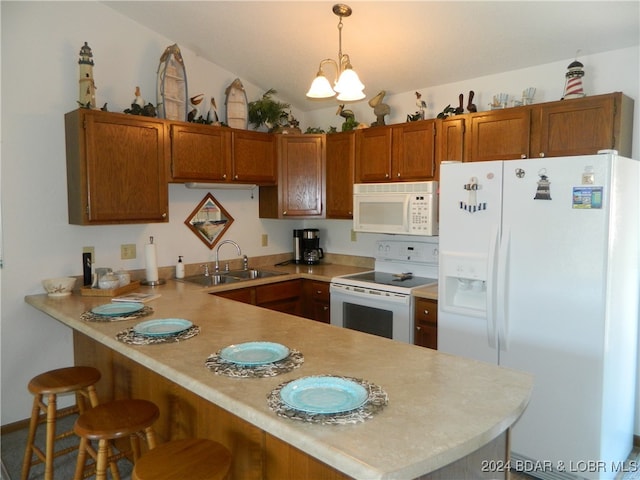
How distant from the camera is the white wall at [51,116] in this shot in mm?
2930

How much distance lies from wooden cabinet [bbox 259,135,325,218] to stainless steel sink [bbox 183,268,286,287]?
540mm

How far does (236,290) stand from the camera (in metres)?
3.56

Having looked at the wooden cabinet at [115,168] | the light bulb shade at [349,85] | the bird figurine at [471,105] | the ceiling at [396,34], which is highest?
the ceiling at [396,34]

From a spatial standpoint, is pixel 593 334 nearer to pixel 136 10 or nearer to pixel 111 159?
pixel 111 159

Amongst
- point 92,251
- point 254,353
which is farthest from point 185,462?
point 92,251

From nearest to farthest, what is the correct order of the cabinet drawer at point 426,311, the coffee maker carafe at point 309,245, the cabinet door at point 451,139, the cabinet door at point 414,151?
the cabinet drawer at point 426,311
the cabinet door at point 451,139
the cabinet door at point 414,151
the coffee maker carafe at point 309,245

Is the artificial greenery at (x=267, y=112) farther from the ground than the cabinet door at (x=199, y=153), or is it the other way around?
the artificial greenery at (x=267, y=112)

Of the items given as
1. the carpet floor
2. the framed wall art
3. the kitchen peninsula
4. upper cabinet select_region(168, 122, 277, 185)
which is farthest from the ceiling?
the carpet floor

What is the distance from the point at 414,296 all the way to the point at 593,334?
120 cm

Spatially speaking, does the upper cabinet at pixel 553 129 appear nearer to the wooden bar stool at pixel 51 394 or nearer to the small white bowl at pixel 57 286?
the wooden bar stool at pixel 51 394

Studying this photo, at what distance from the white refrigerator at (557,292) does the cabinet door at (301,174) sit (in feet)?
5.34

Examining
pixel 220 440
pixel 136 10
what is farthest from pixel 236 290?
pixel 136 10

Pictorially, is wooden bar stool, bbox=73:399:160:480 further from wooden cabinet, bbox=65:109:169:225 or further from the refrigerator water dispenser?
the refrigerator water dispenser

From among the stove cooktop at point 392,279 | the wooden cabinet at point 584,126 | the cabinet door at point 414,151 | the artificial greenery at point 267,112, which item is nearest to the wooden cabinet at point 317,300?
the stove cooktop at point 392,279
